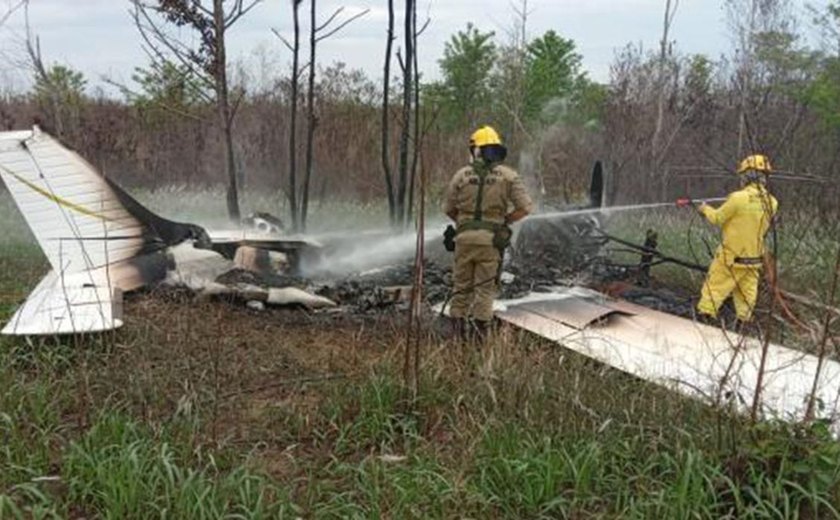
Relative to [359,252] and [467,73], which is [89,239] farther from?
[467,73]

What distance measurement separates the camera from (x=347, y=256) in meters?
9.48

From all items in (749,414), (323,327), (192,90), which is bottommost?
(323,327)

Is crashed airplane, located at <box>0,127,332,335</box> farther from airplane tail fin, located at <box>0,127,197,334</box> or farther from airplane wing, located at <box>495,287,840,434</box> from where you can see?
airplane wing, located at <box>495,287,840,434</box>

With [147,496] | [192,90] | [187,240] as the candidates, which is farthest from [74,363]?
[192,90]

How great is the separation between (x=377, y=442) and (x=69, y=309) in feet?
7.21

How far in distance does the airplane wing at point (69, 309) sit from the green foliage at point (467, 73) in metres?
18.9

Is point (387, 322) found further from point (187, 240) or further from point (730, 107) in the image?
point (730, 107)

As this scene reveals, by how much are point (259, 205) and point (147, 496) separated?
11267 mm

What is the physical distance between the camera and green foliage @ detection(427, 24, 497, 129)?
80.7 ft

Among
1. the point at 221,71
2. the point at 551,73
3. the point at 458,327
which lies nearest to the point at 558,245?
the point at 458,327

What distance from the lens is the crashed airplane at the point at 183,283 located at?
4961 mm

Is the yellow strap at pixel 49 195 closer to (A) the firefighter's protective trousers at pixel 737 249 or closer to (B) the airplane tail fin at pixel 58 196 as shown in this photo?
(B) the airplane tail fin at pixel 58 196

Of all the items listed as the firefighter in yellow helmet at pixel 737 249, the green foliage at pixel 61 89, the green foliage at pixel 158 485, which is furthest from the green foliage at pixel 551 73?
the green foliage at pixel 158 485

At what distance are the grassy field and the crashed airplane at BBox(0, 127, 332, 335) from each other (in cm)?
86
